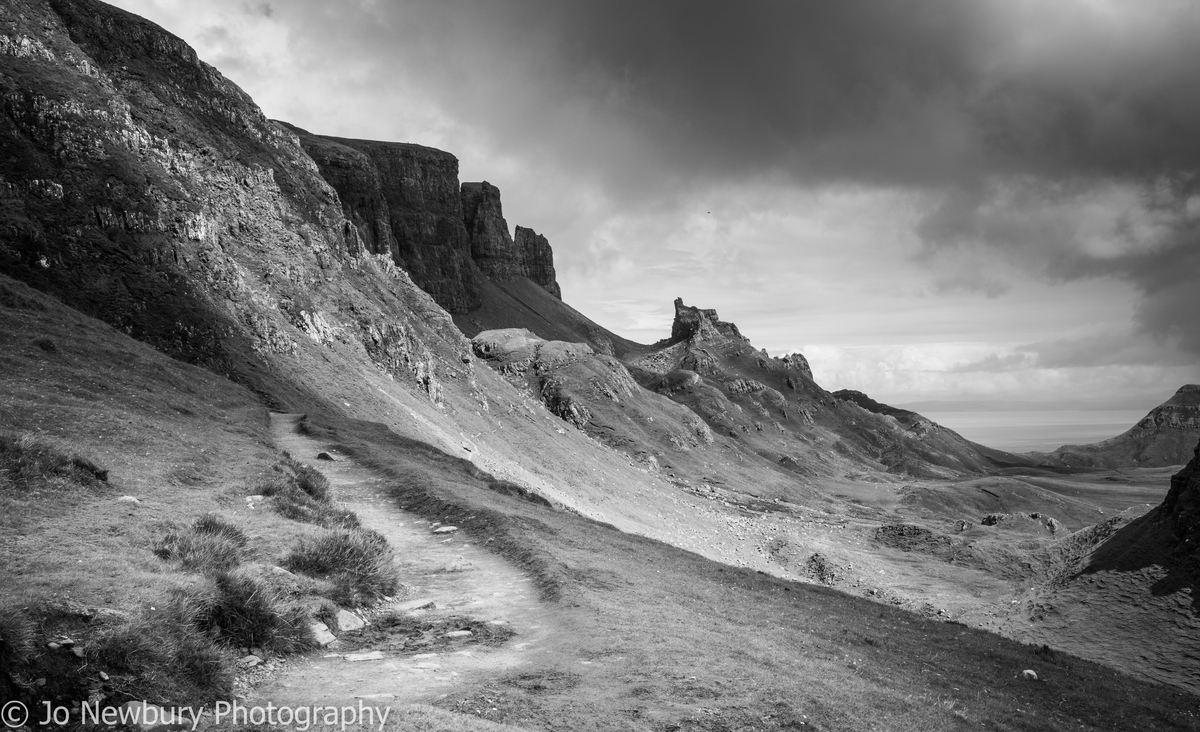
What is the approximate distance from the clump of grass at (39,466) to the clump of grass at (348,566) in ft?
23.0

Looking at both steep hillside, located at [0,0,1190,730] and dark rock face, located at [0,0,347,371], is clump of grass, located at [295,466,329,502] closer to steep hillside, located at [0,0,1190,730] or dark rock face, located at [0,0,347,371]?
steep hillside, located at [0,0,1190,730]

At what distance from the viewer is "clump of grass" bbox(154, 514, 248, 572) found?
1353cm

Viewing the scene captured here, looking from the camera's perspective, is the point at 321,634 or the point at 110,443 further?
the point at 110,443

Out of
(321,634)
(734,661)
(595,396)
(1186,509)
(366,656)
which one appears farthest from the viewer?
(595,396)

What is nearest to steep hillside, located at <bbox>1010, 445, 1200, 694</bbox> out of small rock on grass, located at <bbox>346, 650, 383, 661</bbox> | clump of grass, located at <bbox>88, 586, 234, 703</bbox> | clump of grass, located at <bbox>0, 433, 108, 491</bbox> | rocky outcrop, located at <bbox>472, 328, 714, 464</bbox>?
small rock on grass, located at <bbox>346, 650, 383, 661</bbox>

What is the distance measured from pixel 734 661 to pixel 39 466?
1908 centimetres

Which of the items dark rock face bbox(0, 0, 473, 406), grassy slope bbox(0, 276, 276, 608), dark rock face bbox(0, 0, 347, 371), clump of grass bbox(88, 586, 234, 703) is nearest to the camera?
clump of grass bbox(88, 586, 234, 703)

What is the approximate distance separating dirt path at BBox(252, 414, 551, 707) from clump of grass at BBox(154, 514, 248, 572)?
11.7 feet

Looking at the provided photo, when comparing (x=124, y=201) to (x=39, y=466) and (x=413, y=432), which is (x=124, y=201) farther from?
(x=39, y=466)

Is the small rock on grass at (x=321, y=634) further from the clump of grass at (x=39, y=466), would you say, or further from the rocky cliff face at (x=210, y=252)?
the rocky cliff face at (x=210, y=252)

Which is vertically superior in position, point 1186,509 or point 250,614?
point 1186,509

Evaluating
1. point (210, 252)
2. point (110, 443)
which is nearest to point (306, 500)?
point (110, 443)

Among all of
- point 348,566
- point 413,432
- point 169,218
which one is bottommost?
point 348,566

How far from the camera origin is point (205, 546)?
1449 centimetres
